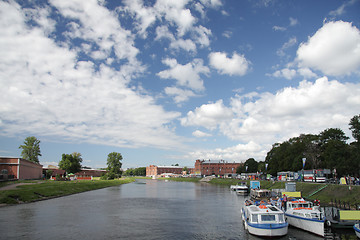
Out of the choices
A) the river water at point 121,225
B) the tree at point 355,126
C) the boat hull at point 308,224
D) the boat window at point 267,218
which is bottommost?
the river water at point 121,225

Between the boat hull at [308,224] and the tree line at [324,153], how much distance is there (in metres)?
50.2

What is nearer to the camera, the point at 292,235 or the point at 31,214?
the point at 292,235

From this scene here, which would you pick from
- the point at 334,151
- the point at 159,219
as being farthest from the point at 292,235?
the point at 334,151

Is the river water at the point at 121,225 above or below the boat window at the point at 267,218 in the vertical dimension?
below

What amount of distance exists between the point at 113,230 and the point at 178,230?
8.27 meters

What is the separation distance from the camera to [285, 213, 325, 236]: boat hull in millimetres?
29078

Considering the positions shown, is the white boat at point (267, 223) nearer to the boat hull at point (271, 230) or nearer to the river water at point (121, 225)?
the boat hull at point (271, 230)

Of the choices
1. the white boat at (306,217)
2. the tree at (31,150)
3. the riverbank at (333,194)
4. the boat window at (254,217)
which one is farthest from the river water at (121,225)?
the tree at (31,150)

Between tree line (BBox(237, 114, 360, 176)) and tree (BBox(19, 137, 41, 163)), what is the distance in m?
113

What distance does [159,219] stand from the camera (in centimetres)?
4062

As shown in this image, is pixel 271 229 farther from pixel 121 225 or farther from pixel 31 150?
pixel 31 150

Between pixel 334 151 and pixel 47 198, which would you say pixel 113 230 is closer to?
pixel 47 198

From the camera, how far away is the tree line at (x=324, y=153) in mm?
77562

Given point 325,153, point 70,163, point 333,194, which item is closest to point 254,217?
point 333,194
